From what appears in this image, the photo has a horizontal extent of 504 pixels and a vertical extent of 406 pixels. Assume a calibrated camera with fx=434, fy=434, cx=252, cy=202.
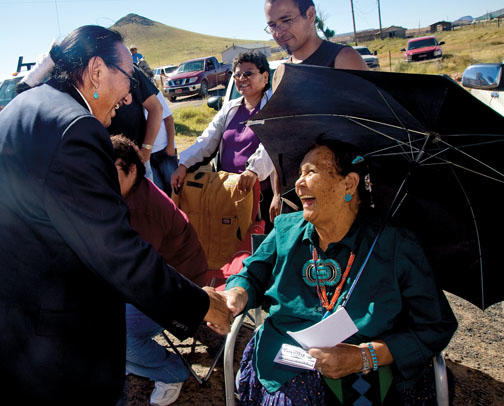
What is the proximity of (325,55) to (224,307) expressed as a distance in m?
1.91

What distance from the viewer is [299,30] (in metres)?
3.13

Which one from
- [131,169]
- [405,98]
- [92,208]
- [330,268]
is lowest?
[330,268]

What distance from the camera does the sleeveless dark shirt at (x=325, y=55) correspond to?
3.00m

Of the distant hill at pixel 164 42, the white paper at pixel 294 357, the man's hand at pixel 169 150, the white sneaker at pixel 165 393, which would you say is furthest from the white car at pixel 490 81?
the distant hill at pixel 164 42

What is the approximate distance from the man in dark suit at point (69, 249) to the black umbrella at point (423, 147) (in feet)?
2.97

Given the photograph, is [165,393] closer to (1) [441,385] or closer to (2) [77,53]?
(1) [441,385]

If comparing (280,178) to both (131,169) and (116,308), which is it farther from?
(116,308)

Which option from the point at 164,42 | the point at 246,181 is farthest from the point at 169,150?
the point at 164,42

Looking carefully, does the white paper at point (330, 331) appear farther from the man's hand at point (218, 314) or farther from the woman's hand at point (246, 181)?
the woman's hand at point (246, 181)

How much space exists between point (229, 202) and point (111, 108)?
169cm

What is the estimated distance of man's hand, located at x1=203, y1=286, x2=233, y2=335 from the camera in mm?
1950

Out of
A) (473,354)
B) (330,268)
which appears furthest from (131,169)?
(473,354)

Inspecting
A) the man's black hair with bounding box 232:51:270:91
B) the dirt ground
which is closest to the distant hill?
the man's black hair with bounding box 232:51:270:91

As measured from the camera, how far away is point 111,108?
182 cm
